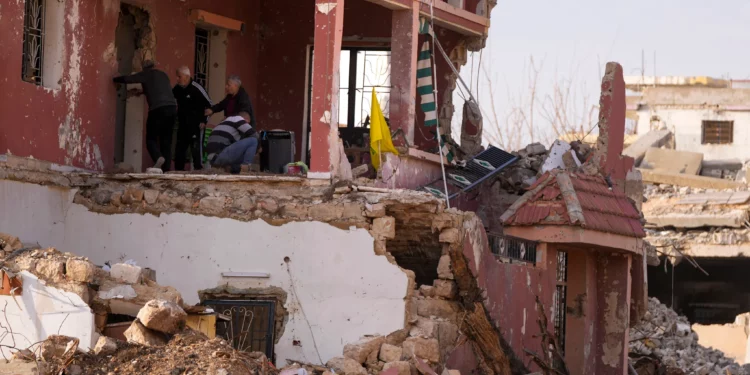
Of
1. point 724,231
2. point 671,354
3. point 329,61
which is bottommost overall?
point 671,354

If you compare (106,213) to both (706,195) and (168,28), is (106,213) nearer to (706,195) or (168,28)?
(168,28)

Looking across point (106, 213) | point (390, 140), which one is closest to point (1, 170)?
point (106, 213)

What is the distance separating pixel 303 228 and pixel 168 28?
13.8ft

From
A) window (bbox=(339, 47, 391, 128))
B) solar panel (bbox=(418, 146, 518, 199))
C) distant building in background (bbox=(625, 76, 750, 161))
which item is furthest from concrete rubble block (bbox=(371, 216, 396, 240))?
distant building in background (bbox=(625, 76, 750, 161))

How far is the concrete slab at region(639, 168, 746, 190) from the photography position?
33688 mm

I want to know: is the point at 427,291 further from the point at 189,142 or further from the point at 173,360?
the point at 173,360

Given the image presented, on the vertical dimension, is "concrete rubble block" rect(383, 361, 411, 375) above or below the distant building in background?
below

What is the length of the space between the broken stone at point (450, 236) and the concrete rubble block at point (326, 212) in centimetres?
118

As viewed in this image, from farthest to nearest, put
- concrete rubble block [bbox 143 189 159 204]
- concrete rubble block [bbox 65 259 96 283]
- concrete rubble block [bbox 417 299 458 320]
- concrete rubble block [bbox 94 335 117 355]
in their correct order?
concrete rubble block [bbox 143 189 159 204] → concrete rubble block [bbox 417 299 458 320] → concrete rubble block [bbox 65 259 96 283] → concrete rubble block [bbox 94 335 117 355]

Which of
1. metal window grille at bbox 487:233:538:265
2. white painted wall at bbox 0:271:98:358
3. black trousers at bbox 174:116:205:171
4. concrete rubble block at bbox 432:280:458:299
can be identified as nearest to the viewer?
white painted wall at bbox 0:271:98:358

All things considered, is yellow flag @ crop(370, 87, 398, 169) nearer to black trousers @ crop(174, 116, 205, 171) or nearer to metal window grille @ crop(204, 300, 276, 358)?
black trousers @ crop(174, 116, 205, 171)

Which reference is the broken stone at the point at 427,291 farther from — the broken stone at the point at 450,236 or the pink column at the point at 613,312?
the pink column at the point at 613,312

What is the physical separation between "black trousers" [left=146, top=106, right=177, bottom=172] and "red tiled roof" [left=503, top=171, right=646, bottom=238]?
439 centimetres

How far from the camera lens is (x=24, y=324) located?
39.6 ft
